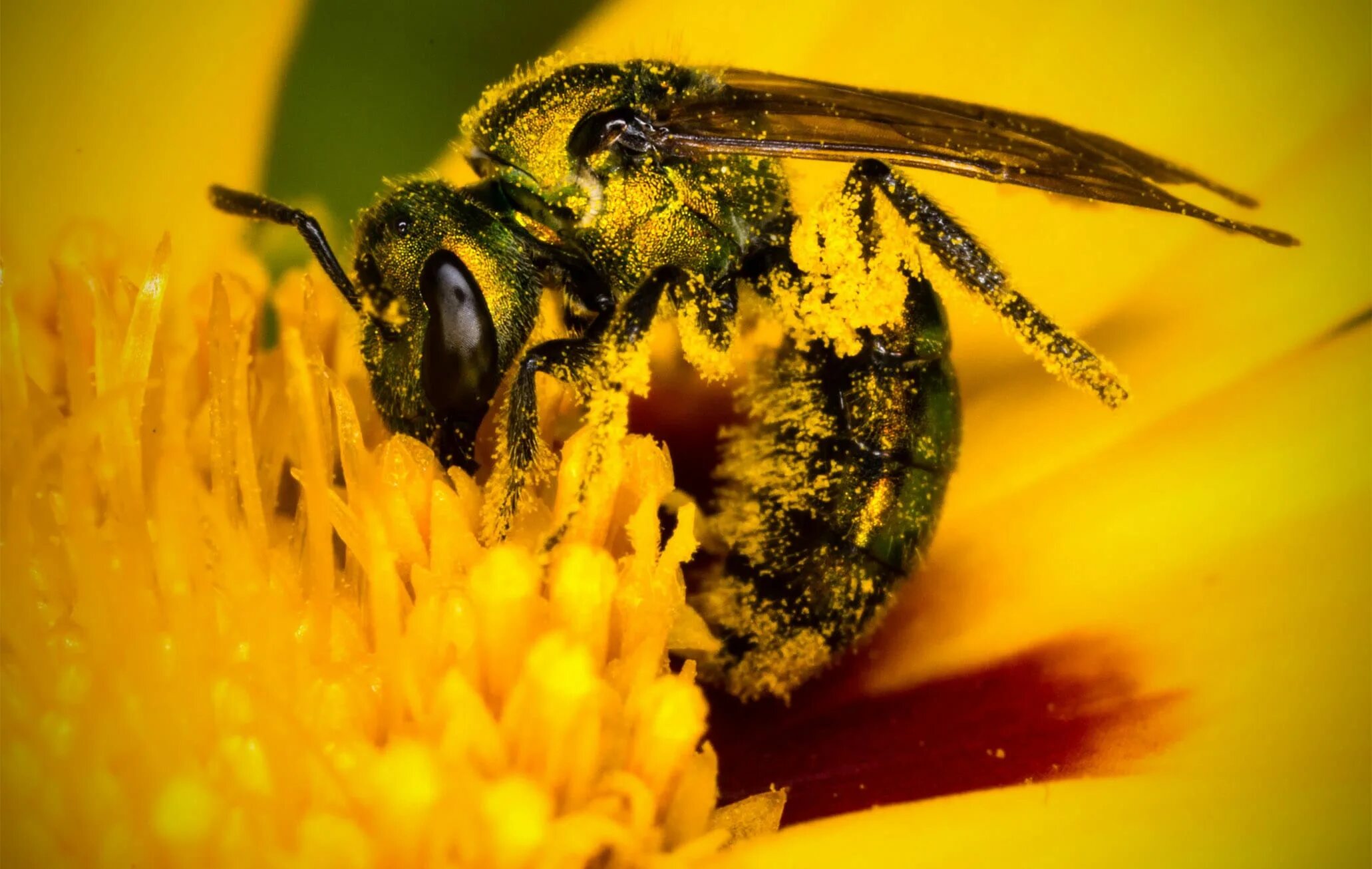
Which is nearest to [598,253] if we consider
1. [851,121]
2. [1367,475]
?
[851,121]

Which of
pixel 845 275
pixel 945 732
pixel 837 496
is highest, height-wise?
pixel 845 275

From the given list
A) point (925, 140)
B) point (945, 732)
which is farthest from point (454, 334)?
point (945, 732)

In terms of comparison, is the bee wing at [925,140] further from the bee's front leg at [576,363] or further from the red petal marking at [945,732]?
the red petal marking at [945,732]

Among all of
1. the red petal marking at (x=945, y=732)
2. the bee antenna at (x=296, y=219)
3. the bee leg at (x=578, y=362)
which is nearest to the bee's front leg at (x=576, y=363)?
the bee leg at (x=578, y=362)

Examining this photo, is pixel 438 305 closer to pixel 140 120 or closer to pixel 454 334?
pixel 454 334

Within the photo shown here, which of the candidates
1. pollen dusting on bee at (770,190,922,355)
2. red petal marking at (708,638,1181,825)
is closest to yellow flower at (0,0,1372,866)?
red petal marking at (708,638,1181,825)
